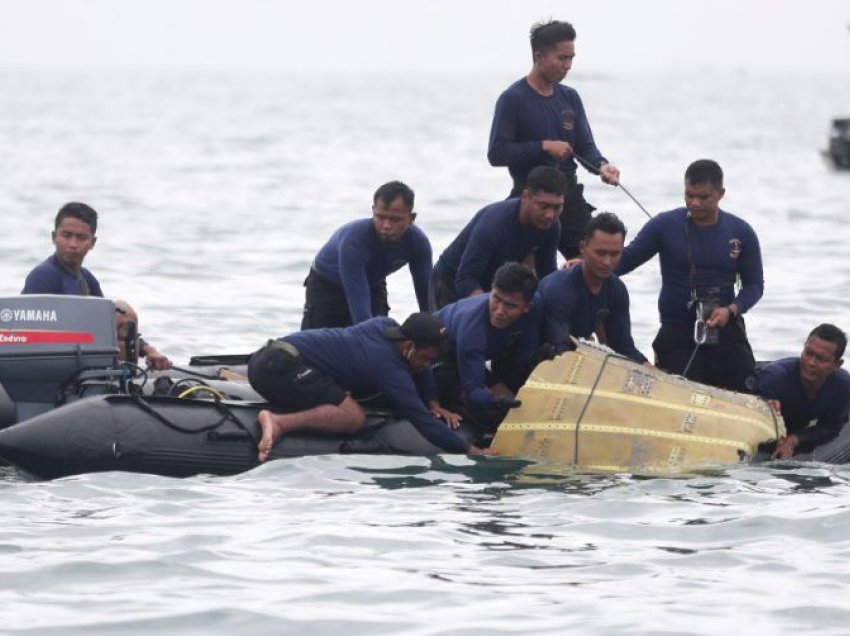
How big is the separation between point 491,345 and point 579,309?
62 centimetres

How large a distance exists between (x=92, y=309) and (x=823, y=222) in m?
26.1

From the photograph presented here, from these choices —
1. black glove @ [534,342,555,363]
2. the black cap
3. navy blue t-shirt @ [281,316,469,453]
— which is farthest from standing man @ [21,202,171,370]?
black glove @ [534,342,555,363]

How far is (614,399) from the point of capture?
1175 centimetres

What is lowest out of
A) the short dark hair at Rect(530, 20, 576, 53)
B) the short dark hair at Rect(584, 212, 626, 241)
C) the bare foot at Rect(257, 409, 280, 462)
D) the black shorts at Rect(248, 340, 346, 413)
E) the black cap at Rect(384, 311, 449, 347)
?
the bare foot at Rect(257, 409, 280, 462)

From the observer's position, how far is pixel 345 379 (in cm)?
1173

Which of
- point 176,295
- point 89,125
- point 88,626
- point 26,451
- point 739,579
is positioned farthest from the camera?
point 89,125

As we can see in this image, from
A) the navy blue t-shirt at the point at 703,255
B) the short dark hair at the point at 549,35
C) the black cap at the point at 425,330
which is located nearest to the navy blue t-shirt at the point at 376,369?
the black cap at the point at 425,330

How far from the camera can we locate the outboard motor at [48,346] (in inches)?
451

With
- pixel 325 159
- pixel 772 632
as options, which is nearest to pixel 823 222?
pixel 325 159

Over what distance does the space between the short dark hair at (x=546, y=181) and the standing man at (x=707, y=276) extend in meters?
0.77

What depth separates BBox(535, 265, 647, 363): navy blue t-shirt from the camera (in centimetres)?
1177

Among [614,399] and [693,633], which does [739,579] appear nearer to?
[693,633]

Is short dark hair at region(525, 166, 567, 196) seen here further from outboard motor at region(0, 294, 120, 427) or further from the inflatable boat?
outboard motor at region(0, 294, 120, 427)

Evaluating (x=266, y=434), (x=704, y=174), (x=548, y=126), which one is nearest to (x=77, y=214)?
(x=266, y=434)
